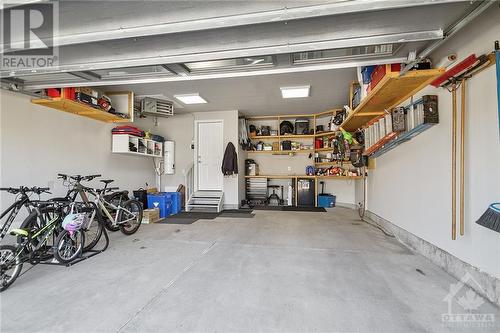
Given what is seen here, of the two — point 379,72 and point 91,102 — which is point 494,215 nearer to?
point 379,72

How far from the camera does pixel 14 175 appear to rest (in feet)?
10.1

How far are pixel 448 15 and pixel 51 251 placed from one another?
14.5ft

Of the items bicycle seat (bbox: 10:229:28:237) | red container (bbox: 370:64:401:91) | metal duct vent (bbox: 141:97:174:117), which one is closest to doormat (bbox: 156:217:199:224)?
metal duct vent (bbox: 141:97:174:117)

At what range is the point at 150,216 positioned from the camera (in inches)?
185

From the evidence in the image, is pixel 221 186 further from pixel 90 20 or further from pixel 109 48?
pixel 90 20

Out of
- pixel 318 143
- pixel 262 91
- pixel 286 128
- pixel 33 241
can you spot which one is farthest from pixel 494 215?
pixel 286 128

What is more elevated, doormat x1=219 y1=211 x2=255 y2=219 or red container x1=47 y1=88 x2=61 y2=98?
red container x1=47 y1=88 x2=61 y2=98

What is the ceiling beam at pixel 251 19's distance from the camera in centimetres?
145

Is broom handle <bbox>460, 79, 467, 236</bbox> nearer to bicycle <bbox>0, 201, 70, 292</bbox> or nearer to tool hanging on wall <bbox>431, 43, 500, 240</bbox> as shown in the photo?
tool hanging on wall <bbox>431, 43, 500, 240</bbox>

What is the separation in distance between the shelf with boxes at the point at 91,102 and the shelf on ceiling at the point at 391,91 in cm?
407

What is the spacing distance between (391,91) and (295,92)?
196 centimetres

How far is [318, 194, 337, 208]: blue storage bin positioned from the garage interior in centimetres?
182

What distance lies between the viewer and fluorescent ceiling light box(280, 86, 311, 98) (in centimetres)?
432

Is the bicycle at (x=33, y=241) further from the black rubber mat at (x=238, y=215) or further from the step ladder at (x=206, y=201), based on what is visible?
the step ladder at (x=206, y=201)
